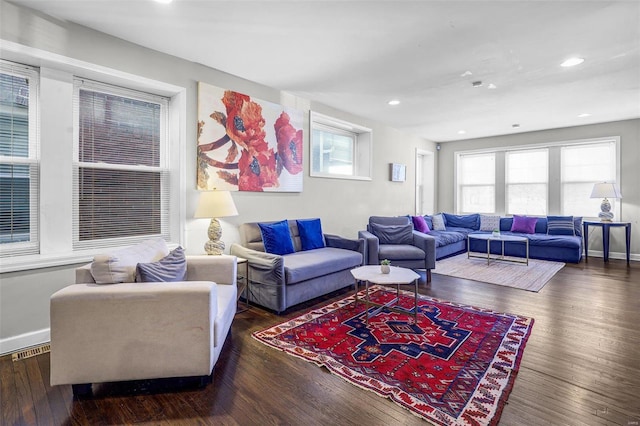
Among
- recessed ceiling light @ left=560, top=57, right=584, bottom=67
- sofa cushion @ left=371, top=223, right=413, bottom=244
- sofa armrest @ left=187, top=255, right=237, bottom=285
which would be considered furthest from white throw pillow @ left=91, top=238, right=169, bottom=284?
recessed ceiling light @ left=560, top=57, right=584, bottom=67

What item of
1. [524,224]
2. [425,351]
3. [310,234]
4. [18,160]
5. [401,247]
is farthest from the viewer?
[524,224]

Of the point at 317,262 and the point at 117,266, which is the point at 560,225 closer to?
the point at 317,262

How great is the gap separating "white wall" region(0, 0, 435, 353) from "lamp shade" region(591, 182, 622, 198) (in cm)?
382

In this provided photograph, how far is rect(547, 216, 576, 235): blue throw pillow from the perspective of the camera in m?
5.79

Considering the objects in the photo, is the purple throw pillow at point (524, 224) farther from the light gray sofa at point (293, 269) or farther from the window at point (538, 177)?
the light gray sofa at point (293, 269)

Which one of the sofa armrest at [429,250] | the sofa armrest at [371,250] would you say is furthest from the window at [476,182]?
the sofa armrest at [371,250]

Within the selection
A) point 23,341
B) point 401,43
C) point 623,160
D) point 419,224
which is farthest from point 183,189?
point 623,160

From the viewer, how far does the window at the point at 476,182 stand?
23.7 ft

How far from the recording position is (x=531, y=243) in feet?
18.9

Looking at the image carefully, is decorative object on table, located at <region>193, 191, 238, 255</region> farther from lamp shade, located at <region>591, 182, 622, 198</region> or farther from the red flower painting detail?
lamp shade, located at <region>591, 182, 622, 198</region>

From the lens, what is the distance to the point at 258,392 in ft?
6.06

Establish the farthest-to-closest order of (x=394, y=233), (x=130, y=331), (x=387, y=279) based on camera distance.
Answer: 1. (x=394, y=233)
2. (x=387, y=279)
3. (x=130, y=331)

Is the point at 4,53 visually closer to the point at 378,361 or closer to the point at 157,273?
the point at 157,273

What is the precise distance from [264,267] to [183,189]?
3.87ft
